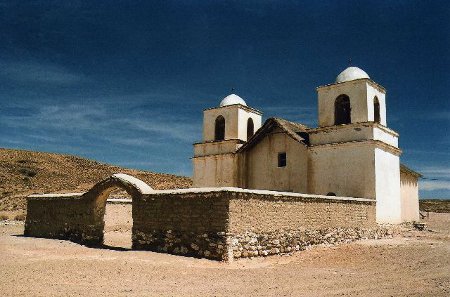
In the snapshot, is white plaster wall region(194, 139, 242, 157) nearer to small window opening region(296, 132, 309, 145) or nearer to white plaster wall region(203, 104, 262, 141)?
white plaster wall region(203, 104, 262, 141)

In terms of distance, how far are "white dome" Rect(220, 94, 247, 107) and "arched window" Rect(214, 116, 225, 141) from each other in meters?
0.86

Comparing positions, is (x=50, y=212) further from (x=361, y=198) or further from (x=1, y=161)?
(x=1, y=161)

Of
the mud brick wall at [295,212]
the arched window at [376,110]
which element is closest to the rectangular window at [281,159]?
the arched window at [376,110]

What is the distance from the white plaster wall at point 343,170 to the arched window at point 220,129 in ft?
21.3

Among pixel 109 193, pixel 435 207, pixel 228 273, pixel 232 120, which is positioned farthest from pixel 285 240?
pixel 435 207

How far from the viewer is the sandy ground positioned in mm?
8289

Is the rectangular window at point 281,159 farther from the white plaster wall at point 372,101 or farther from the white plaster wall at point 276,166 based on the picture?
the white plaster wall at point 372,101

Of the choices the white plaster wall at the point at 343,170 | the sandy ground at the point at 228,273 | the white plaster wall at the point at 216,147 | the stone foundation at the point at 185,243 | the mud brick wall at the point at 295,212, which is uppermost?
the white plaster wall at the point at 216,147

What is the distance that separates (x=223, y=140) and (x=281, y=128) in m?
3.81

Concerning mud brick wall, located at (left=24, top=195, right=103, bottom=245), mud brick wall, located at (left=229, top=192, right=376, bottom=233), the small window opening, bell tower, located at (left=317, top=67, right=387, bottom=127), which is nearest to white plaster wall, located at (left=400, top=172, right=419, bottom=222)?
bell tower, located at (left=317, top=67, right=387, bottom=127)

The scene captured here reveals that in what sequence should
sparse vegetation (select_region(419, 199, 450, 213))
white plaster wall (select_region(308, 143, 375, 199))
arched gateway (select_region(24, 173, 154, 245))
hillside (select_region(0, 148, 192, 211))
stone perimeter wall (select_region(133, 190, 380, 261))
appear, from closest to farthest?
stone perimeter wall (select_region(133, 190, 380, 261)) < arched gateway (select_region(24, 173, 154, 245)) < white plaster wall (select_region(308, 143, 375, 199)) < hillside (select_region(0, 148, 192, 211)) < sparse vegetation (select_region(419, 199, 450, 213))

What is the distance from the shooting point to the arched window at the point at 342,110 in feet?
69.8

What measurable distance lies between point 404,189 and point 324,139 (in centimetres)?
758

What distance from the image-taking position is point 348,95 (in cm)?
2077
